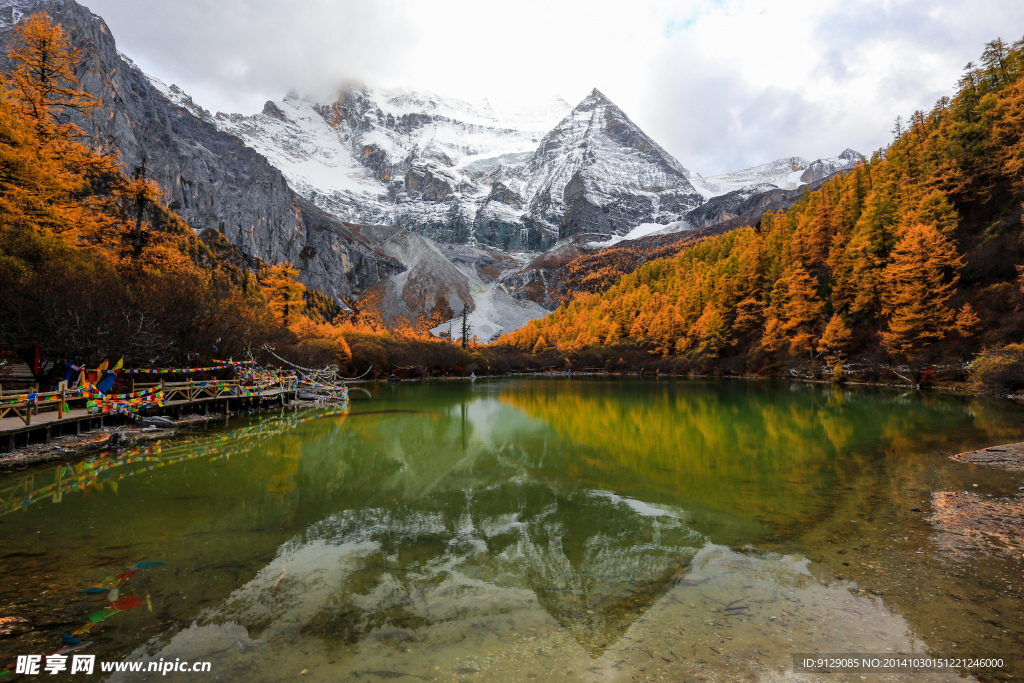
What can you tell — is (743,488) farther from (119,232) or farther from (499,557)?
(119,232)

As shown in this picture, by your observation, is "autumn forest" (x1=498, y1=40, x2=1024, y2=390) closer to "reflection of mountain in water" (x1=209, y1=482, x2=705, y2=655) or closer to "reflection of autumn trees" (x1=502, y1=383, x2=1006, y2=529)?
"reflection of autumn trees" (x1=502, y1=383, x2=1006, y2=529)

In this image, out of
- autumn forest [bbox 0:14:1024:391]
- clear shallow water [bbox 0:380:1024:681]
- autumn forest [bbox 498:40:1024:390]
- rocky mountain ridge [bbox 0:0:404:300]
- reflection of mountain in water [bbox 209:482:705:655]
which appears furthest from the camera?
rocky mountain ridge [bbox 0:0:404:300]

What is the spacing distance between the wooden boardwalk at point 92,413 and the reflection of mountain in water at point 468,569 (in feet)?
34.5

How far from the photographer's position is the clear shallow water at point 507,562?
4.02 m

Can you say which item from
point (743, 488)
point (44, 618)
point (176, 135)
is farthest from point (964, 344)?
point (176, 135)

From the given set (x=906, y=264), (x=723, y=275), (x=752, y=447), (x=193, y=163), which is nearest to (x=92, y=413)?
(x=752, y=447)

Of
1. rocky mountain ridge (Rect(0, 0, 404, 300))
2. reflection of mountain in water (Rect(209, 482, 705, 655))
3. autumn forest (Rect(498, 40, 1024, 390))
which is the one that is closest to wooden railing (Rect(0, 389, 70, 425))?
reflection of mountain in water (Rect(209, 482, 705, 655))

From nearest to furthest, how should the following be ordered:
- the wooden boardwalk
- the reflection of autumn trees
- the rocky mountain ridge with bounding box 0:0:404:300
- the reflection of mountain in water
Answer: the reflection of mountain in water → the reflection of autumn trees → the wooden boardwalk → the rocky mountain ridge with bounding box 0:0:404:300

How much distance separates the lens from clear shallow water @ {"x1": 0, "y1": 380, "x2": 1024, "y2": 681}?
158 inches

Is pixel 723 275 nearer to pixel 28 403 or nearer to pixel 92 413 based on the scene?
pixel 92 413

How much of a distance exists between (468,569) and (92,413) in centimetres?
1533

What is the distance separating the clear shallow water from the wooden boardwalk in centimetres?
252

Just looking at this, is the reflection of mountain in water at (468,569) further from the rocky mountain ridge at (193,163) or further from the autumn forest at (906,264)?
the rocky mountain ridge at (193,163)

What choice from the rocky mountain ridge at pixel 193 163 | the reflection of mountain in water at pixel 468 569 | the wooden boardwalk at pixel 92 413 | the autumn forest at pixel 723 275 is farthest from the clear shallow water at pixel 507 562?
the rocky mountain ridge at pixel 193 163
